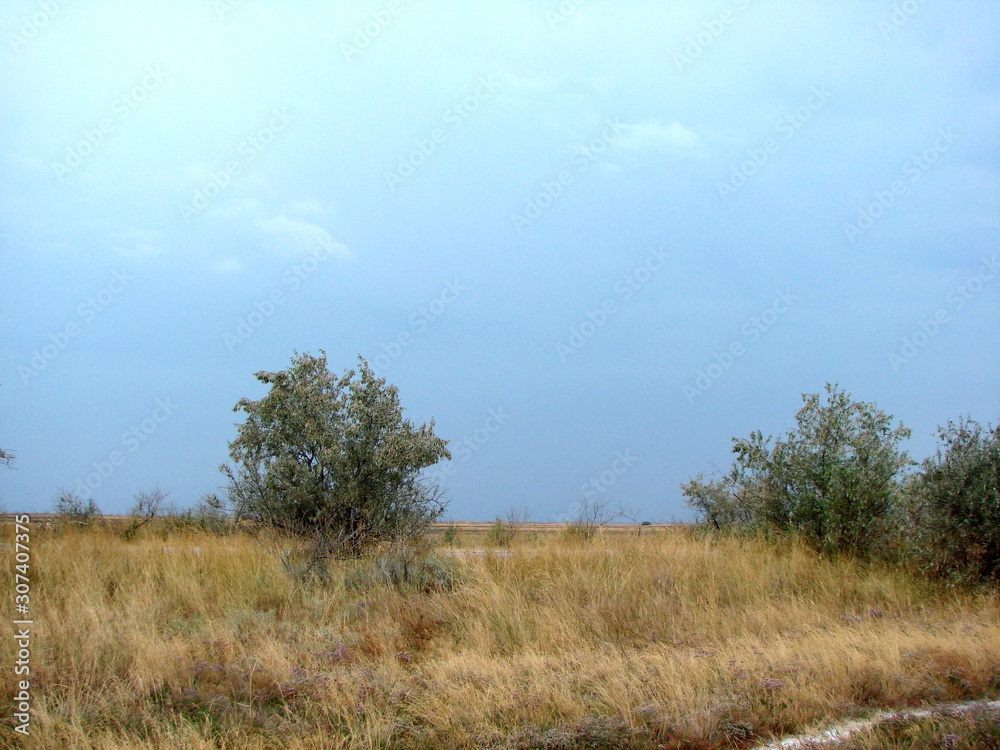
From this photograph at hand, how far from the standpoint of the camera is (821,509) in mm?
12734

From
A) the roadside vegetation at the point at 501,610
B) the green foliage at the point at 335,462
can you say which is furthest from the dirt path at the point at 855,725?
the green foliage at the point at 335,462

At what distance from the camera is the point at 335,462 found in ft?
44.2

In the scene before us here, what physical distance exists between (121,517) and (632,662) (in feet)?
59.2

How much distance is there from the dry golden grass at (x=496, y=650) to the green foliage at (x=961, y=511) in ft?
1.51

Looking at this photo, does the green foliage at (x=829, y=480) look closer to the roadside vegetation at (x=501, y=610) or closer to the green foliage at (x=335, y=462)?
the roadside vegetation at (x=501, y=610)

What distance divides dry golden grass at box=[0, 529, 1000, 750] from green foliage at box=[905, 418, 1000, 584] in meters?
0.46

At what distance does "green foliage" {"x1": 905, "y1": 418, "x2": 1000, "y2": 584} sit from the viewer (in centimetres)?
1012

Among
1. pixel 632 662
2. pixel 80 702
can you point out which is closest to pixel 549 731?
pixel 632 662

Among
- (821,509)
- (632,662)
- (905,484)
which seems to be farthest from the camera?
(821,509)

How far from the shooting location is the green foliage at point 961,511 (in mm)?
10125

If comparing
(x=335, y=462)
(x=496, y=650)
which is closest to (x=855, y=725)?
(x=496, y=650)

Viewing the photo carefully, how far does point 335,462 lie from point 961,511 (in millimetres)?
9745

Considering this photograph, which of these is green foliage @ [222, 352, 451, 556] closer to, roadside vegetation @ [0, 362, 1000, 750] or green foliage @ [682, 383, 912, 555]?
roadside vegetation @ [0, 362, 1000, 750]

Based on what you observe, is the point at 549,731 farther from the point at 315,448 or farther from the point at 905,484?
the point at 315,448
